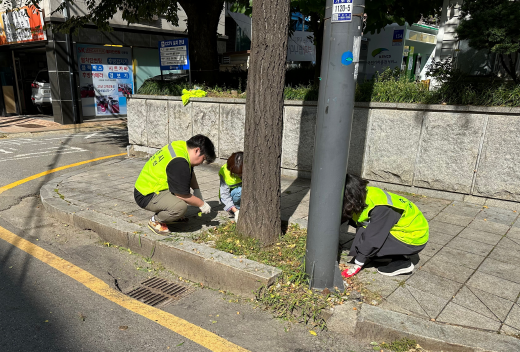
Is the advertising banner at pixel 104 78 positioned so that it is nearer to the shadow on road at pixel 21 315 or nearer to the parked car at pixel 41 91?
the parked car at pixel 41 91

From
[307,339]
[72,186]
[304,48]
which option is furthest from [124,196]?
[304,48]

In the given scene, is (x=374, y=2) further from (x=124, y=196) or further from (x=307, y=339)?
(x=307, y=339)

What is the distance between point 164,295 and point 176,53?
6.75 metres

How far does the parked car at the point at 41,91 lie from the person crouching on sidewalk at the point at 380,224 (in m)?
16.7

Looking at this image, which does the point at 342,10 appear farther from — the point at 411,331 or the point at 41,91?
the point at 41,91

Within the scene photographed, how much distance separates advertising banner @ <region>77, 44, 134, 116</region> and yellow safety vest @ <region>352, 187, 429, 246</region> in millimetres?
14972

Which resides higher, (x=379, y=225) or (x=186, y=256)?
(x=379, y=225)

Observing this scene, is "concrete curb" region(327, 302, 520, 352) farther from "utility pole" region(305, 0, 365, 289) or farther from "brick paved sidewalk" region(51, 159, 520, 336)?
"utility pole" region(305, 0, 365, 289)

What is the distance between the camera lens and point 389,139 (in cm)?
600

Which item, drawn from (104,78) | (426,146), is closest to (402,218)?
(426,146)

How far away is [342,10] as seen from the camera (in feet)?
8.72

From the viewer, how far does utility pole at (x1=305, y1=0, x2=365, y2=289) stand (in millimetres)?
2699

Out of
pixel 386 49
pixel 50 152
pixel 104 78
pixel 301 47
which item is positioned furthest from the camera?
pixel 104 78

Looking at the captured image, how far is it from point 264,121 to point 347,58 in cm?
115
